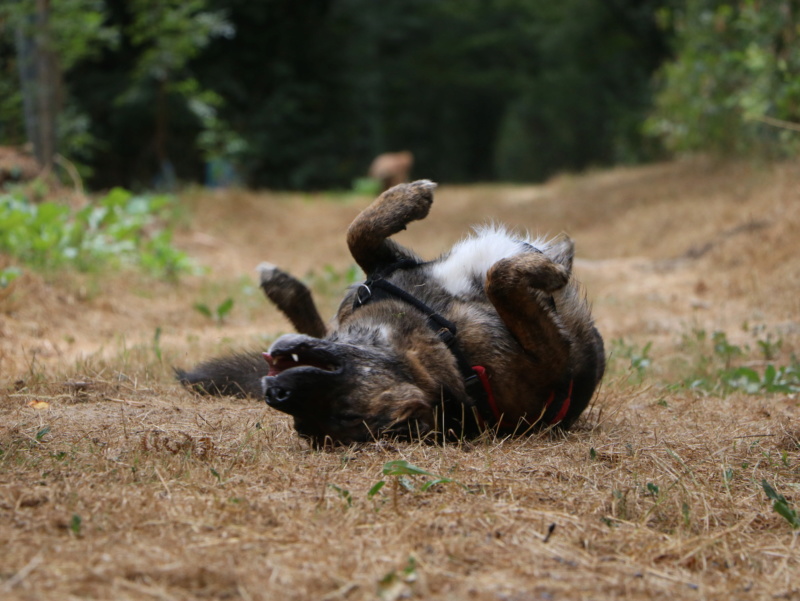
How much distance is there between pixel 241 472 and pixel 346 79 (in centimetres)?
1945

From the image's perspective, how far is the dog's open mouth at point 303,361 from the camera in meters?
2.92

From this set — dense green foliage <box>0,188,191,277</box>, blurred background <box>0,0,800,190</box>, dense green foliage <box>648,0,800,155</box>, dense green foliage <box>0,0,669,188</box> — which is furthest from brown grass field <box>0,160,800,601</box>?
dense green foliage <box>0,0,669,188</box>

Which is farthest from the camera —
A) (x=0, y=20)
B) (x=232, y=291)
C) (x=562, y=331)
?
(x=0, y=20)

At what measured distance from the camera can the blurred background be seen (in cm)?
939

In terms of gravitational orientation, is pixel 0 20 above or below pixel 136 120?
above

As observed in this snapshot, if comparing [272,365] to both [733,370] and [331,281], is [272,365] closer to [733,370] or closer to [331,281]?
[733,370]

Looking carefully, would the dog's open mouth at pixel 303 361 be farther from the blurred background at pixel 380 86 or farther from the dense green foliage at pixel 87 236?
the blurred background at pixel 380 86

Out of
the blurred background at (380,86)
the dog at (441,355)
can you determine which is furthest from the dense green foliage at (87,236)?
the dog at (441,355)

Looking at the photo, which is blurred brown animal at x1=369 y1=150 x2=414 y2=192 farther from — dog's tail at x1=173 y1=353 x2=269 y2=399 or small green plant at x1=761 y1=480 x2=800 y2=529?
small green plant at x1=761 y1=480 x2=800 y2=529

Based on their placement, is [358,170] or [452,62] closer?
[358,170]

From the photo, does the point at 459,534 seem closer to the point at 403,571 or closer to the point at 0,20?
the point at 403,571

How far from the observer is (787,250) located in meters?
7.36

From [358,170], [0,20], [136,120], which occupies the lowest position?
[358,170]

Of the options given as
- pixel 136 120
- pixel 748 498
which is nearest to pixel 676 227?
pixel 748 498
